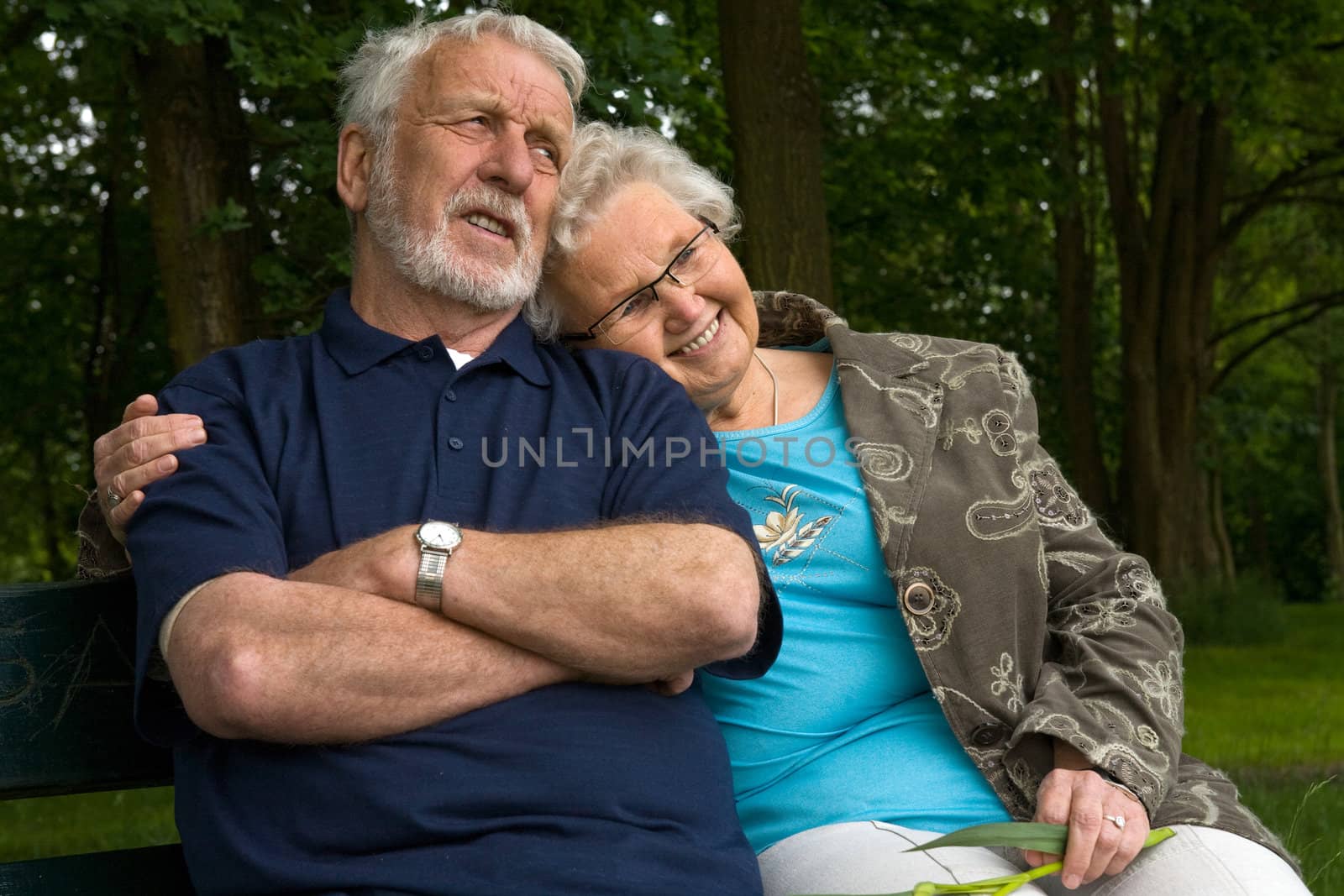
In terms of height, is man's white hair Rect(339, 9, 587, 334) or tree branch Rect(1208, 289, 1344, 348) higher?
tree branch Rect(1208, 289, 1344, 348)

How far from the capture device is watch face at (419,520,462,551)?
221cm

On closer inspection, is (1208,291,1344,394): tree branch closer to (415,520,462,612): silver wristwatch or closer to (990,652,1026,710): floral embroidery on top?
(990,652,1026,710): floral embroidery on top

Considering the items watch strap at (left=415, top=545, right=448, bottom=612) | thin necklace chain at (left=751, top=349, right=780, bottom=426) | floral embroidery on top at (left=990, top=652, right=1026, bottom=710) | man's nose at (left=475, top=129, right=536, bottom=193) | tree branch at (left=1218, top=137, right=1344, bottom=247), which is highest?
tree branch at (left=1218, top=137, right=1344, bottom=247)

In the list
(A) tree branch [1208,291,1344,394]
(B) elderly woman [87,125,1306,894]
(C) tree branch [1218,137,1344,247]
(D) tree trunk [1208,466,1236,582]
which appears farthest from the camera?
(D) tree trunk [1208,466,1236,582]

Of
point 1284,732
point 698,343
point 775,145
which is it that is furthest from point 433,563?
point 1284,732

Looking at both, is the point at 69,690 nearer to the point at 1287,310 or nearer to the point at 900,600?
the point at 900,600

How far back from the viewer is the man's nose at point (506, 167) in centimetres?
292

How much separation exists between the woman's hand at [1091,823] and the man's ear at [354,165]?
1856mm

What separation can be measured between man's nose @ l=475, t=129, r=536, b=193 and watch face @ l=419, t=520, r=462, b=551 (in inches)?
37.6

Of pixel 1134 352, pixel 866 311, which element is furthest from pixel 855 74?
pixel 1134 352

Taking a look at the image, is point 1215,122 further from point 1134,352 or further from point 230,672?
point 230,672

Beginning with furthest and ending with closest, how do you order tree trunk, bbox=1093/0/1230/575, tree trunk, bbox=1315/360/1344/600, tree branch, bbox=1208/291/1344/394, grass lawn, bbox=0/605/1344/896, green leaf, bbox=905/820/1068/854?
tree trunk, bbox=1315/360/1344/600 < tree branch, bbox=1208/291/1344/394 < tree trunk, bbox=1093/0/1230/575 < grass lawn, bbox=0/605/1344/896 < green leaf, bbox=905/820/1068/854

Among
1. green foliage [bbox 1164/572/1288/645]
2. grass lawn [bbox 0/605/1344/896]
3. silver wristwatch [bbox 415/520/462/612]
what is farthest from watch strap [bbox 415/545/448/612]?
green foliage [bbox 1164/572/1288/645]

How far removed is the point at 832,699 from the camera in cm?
279
